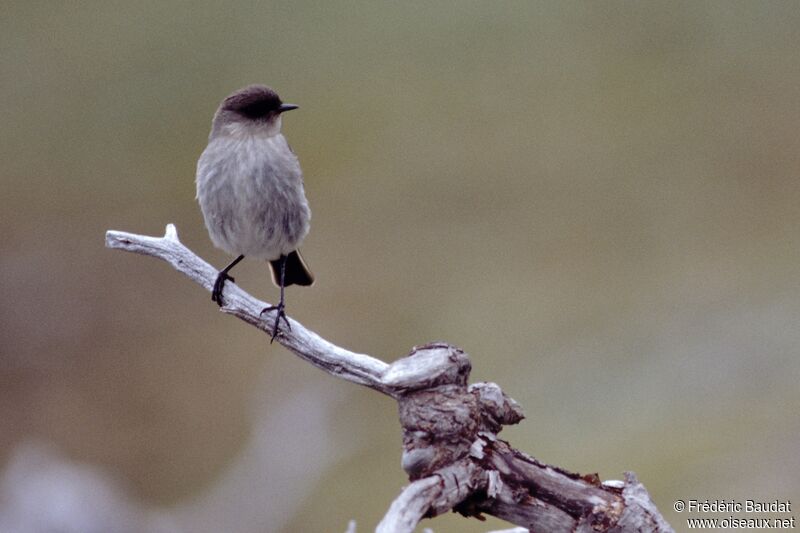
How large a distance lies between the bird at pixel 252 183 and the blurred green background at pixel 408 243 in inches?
186

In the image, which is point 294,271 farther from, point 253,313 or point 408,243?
point 408,243

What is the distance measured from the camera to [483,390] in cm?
546

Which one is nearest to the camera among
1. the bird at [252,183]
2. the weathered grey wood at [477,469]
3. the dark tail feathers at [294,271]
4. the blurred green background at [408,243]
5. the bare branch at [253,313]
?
the weathered grey wood at [477,469]

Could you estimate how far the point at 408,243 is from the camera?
1708cm

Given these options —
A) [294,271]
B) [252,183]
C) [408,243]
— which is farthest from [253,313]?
[408,243]

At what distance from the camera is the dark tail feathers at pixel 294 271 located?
7.74 metres

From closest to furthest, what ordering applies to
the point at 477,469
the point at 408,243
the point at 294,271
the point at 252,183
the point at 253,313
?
the point at 477,469
the point at 253,313
the point at 252,183
the point at 294,271
the point at 408,243

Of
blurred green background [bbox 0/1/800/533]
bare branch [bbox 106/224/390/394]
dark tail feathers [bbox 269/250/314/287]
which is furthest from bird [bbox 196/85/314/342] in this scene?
blurred green background [bbox 0/1/800/533]

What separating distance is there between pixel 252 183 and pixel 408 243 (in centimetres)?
1010

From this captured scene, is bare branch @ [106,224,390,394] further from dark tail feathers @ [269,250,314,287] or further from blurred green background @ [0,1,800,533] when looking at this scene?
blurred green background @ [0,1,800,533]

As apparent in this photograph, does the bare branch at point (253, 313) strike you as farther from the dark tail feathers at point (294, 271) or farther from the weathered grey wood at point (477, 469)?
the dark tail feathers at point (294, 271)

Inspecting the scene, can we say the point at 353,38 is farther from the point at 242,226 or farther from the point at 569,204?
the point at 242,226

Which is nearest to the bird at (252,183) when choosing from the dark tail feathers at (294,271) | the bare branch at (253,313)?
the dark tail feathers at (294,271)

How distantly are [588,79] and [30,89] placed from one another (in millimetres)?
9788
